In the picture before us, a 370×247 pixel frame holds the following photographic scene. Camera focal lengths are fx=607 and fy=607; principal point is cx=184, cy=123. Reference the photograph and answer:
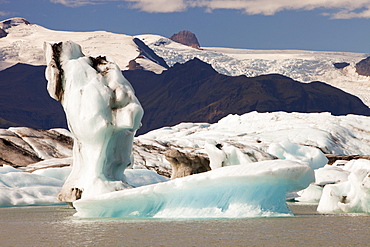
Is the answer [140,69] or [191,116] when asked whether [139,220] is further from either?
[140,69]

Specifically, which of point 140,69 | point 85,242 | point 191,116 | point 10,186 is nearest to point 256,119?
point 10,186

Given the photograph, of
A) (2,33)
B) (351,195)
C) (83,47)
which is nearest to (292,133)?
(351,195)

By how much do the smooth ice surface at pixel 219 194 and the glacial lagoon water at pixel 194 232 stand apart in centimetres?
43

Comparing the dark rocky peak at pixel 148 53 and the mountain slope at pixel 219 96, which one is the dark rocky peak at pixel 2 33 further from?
the mountain slope at pixel 219 96

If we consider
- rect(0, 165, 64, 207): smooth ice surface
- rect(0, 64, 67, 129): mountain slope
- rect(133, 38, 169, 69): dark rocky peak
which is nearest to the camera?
rect(0, 165, 64, 207): smooth ice surface

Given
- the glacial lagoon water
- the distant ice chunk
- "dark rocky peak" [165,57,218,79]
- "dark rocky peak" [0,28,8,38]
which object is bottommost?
"dark rocky peak" [165,57,218,79]

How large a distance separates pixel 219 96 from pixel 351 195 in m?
118

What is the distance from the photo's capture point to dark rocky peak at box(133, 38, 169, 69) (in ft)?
550

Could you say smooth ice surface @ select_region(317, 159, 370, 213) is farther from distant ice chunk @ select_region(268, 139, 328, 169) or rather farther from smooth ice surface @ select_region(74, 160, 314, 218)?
distant ice chunk @ select_region(268, 139, 328, 169)

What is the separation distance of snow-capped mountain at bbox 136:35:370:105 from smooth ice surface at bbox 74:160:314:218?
405 ft

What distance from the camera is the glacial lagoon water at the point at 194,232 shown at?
9477mm

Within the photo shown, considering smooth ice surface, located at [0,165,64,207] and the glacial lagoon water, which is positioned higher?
the glacial lagoon water

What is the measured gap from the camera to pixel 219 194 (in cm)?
1256

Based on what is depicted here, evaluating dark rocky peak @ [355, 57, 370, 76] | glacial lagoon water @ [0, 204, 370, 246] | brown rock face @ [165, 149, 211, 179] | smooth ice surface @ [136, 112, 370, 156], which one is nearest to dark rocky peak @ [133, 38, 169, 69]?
dark rocky peak @ [355, 57, 370, 76]
